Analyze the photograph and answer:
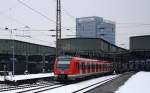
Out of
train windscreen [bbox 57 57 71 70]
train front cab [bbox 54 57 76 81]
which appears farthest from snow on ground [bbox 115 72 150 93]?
train windscreen [bbox 57 57 71 70]

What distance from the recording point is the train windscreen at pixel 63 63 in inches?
1364

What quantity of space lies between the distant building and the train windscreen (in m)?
35.5

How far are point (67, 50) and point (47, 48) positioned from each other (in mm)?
15706

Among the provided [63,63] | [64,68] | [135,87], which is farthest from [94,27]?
[135,87]

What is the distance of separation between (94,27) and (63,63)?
1966 inches

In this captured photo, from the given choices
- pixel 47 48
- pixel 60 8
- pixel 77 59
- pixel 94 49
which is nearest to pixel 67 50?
pixel 94 49

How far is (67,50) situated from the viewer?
268 ft

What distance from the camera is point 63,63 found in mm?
34969

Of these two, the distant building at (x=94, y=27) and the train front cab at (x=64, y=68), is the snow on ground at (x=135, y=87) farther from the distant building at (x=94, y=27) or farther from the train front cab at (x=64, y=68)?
the distant building at (x=94, y=27)

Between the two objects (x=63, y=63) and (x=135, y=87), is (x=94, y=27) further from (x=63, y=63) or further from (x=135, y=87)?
(x=135, y=87)

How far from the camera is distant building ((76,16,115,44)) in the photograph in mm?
77387

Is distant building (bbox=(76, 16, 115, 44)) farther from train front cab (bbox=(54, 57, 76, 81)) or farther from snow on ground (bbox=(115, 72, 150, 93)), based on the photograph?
snow on ground (bbox=(115, 72, 150, 93))

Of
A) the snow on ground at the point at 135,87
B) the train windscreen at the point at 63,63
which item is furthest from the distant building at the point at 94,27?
the snow on ground at the point at 135,87

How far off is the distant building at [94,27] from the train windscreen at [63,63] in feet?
117
